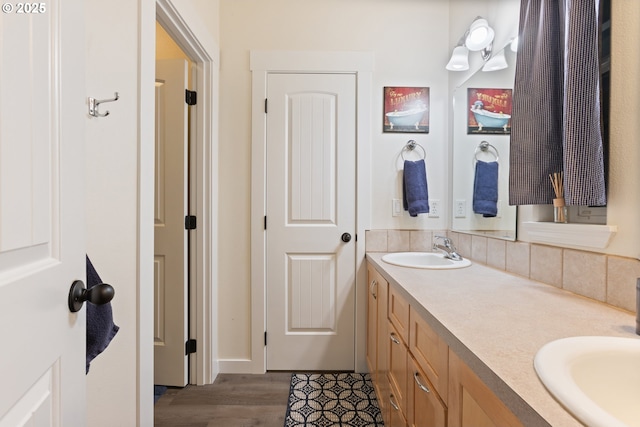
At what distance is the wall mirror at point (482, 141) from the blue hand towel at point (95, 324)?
1583mm

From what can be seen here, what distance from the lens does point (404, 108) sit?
210cm

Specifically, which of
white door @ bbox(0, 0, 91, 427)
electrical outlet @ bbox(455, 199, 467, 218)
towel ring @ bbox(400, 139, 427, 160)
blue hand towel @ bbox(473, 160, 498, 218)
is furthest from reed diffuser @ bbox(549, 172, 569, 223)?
white door @ bbox(0, 0, 91, 427)

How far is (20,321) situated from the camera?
436 mm

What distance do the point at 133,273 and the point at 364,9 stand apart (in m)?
2.11

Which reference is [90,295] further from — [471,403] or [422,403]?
[422,403]

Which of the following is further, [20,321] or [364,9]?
[364,9]

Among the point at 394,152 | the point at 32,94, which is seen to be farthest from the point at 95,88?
the point at 394,152

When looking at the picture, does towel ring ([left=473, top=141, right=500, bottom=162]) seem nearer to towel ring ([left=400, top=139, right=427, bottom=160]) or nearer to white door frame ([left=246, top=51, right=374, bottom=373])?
towel ring ([left=400, top=139, right=427, bottom=160])

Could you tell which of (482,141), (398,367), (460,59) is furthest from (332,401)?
(460,59)

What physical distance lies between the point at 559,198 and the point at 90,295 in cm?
144

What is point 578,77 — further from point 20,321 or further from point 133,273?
point 133,273

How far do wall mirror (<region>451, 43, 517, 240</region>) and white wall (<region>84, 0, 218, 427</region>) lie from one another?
62.6 inches

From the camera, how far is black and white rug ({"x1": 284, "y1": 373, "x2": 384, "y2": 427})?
1621mm

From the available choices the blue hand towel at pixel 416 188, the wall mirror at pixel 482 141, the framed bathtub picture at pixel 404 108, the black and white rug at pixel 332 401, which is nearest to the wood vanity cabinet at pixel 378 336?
the black and white rug at pixel 332 401
